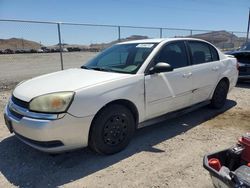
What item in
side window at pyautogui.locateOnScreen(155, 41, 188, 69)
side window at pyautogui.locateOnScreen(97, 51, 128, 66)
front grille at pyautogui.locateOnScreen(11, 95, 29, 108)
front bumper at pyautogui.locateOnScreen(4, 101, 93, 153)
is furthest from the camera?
side window at pyautogui.locateOnScreen(97, 51, 128, 66)

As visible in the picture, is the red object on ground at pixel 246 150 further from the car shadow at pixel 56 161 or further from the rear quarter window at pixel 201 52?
the rear quarter window at pixel 201 52

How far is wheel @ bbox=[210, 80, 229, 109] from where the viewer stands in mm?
5414

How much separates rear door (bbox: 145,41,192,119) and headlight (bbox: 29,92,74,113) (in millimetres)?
1268

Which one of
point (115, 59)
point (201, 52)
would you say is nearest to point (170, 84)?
point (115, 59)

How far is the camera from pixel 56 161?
3.46 m

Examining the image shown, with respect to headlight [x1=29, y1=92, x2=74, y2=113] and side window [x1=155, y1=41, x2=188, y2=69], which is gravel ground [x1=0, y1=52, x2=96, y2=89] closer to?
headlight [x1=29, y1=92, x2=74, y2=113]

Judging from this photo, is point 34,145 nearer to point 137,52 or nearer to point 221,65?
point 137,52

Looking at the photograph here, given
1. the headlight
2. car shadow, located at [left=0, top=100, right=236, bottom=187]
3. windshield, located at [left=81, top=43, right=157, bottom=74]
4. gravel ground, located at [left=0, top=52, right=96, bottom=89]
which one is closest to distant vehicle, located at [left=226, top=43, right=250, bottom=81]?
car shadow, located at [left=0, top=100, right=236, bottom=187]

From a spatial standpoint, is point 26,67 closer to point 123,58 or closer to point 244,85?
point 244,85

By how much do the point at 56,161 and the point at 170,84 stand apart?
212cm

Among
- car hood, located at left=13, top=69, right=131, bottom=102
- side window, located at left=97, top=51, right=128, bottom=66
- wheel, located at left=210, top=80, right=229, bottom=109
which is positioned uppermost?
side window, located at left=97, top=51, right=128, bottom=66

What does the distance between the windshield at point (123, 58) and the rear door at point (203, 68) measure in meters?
1.04

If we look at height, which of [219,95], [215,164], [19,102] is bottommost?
[219,95]

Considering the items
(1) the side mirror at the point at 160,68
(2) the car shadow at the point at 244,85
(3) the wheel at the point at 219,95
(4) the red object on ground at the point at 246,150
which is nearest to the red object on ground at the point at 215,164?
(4) the red object on ground at the point at 246,150
